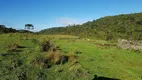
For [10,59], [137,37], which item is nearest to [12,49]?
[10,59]

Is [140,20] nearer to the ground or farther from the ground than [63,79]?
farther from the ground

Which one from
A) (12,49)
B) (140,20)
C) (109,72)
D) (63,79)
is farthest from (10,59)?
(140,20)

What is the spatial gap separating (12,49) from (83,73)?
518 inches

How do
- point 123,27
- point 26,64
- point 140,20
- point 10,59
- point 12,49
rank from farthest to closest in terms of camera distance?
1. point 140,20
2. point 123,27
3. point 12,49
4. point 10,59
5. point 26,64

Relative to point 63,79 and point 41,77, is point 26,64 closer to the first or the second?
point 41,77

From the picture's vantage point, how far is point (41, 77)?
19984 mm

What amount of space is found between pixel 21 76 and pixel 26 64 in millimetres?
3742

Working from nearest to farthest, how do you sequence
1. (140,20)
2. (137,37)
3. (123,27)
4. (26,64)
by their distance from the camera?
(26,64) → (137,37) → (123,27) → (140,20)

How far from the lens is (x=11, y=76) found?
20.1m

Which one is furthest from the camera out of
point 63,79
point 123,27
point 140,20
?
point 140,20

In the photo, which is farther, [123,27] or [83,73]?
[123,27]

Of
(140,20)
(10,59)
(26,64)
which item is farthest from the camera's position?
(140,20)

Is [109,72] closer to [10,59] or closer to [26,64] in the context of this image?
[26,64]

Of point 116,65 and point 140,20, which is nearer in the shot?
point 116,65
